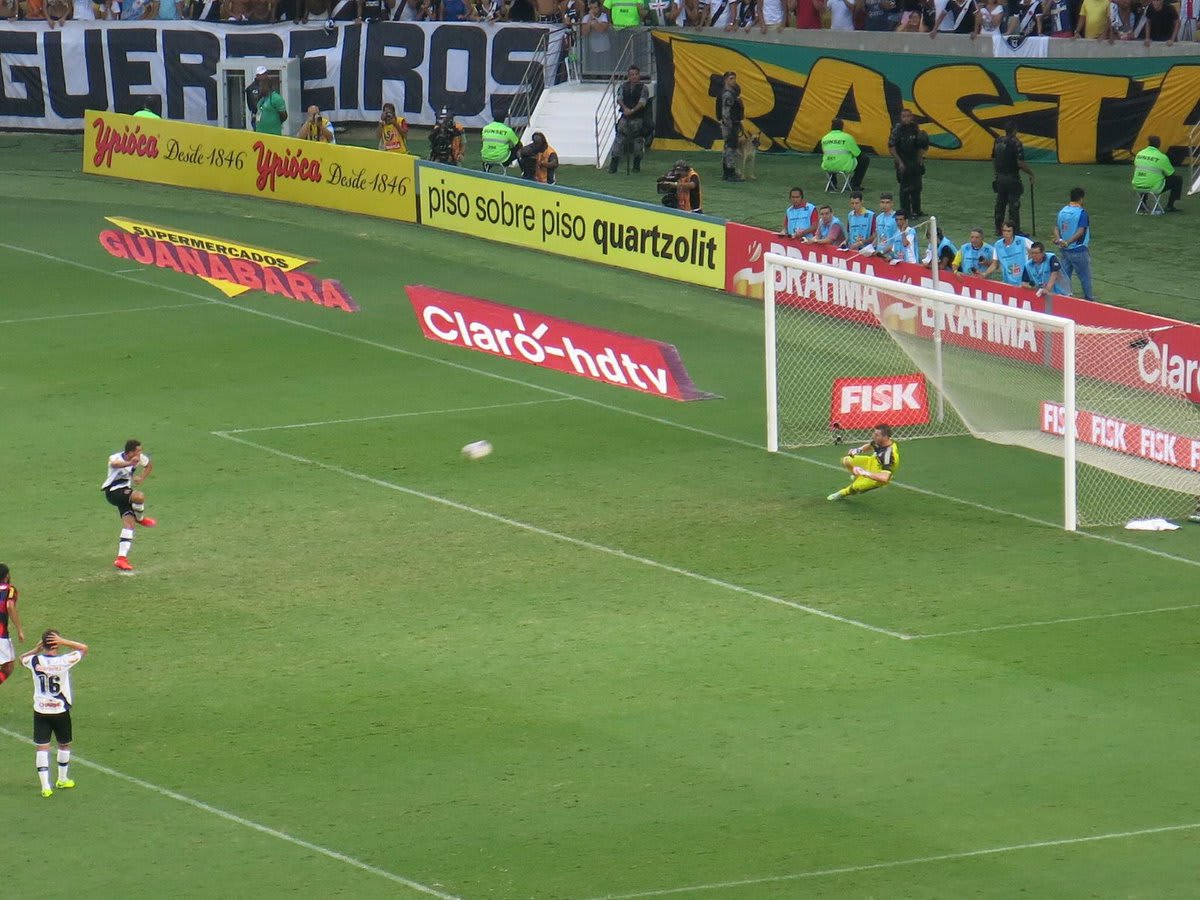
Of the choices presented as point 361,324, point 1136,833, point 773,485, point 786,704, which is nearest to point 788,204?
point 361,324

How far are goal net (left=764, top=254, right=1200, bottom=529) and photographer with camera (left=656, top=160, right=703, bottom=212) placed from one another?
8.42 metres

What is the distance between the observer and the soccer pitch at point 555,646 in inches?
643

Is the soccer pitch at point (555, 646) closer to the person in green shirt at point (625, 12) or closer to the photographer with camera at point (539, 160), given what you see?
the photographer with camera at point (539, 160)

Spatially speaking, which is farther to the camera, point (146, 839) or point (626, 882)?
point (146, 839)

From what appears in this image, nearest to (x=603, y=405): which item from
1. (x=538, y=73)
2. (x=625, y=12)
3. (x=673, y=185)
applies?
(x=673, y=185)

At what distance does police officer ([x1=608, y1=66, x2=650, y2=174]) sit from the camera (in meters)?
45.2

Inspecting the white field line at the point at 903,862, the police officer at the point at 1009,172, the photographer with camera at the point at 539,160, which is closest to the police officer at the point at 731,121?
the photographer with camera at the point at 539,160

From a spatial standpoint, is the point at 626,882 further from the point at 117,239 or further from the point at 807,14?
the point at 807,14

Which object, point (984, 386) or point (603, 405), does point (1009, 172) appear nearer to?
point (603, 405)

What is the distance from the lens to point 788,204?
41.8 metres

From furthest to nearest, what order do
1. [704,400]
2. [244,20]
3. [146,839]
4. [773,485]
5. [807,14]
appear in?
[244,20] → [807,14] → [704,400] → [773,485] → [146,839]

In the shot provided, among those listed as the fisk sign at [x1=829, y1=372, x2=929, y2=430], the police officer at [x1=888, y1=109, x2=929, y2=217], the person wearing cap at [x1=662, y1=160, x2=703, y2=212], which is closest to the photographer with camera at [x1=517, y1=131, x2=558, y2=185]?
the person wearing cap at [x1=662, y1=160, x2=703, y2=212]

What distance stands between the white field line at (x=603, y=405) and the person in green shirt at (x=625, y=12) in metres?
14.0

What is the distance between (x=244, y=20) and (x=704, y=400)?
2431cm
